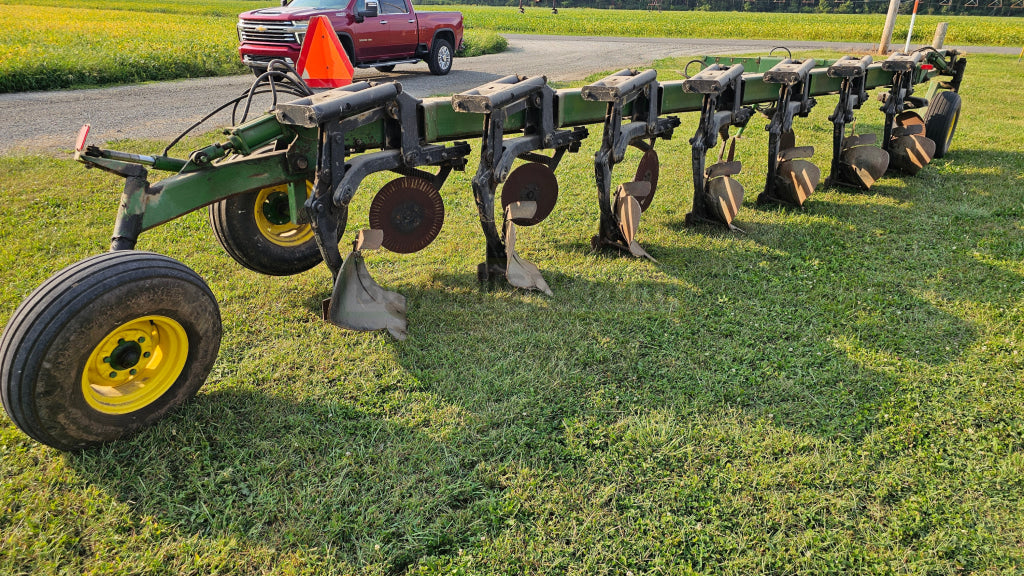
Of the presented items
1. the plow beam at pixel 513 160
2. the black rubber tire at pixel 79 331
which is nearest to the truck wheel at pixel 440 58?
the plow beam at pixel 513 160

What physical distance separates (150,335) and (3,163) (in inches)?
236

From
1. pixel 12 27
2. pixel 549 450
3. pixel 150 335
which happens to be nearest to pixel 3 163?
pixel 150 335

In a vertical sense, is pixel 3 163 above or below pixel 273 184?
below

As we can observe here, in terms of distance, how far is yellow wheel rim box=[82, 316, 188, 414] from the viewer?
8.59 ft

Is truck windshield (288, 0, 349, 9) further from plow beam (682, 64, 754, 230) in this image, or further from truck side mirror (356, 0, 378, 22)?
plow beam (682, 64, 754, 230)

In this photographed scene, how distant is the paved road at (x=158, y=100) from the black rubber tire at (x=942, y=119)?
26.0 ft

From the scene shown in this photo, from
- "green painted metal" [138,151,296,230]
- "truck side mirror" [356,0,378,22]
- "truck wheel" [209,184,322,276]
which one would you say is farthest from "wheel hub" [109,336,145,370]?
"truck side mirror" [356,0,378,22]

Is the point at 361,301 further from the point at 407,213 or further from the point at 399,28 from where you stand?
the point at 399,28

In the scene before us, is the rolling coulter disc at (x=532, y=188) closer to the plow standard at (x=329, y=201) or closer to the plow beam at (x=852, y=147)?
the plow standard at (x=329, y=201)

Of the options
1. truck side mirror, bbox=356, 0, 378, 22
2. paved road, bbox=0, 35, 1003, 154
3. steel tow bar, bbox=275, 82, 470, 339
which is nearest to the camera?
steel tow bar, bbox=275, 82, 470, 339

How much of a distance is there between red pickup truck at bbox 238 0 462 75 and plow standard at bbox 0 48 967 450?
8246 mm

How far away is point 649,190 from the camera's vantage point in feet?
15.5

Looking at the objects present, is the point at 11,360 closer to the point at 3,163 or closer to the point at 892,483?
the point at 892,483

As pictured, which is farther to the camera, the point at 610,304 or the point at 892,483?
the point at 610,304
